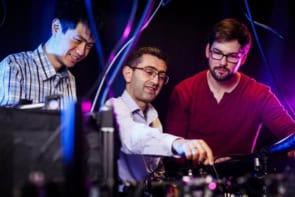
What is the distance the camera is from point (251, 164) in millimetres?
2982

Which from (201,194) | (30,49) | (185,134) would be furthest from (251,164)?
(30,49)

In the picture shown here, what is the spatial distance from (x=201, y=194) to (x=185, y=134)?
55.4 inches

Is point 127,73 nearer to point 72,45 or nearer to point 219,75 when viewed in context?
point 72,45

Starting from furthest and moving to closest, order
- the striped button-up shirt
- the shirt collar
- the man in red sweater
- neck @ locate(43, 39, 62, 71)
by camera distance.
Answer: the man in red sweater
the shirt collar
neck @ locate(43, 39, 62, 71)
the striped button-up shirt

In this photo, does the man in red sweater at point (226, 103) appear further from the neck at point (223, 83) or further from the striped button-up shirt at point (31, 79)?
the striped button-up shirt at point (31, 79)

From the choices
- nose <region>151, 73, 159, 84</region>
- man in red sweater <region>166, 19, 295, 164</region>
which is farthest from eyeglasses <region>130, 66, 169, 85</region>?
man in red sweater <region>166, 19, 295, 164</region>

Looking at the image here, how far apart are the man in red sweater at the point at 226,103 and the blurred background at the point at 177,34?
6 cm

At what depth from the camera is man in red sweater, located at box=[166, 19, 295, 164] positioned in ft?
10.3

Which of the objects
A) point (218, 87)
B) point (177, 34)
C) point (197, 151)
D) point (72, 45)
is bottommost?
point (197, 151)

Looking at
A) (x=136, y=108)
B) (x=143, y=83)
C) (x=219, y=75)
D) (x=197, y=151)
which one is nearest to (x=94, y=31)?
(x=143, y=83)

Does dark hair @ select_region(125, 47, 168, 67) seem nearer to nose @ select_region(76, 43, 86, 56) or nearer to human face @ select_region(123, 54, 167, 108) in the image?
human face @ select_region(123, 54, 167, 108)

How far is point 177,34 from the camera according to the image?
3205 mm

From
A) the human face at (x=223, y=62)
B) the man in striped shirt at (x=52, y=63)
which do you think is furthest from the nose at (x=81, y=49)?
the human face at (x=223, y=62)

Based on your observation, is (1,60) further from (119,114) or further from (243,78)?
(243,78)
